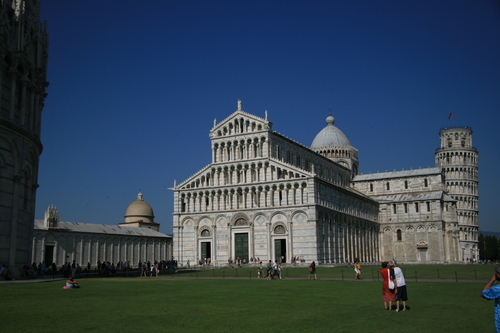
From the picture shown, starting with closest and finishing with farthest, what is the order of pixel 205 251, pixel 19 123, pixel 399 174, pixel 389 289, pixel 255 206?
pixel 389 289
pixel 19 123
pixel 255 206
pixel 205 251
pixel 399 174

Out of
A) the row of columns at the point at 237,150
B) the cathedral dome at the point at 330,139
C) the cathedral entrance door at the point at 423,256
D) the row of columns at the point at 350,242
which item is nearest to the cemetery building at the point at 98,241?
the row of columns at the point at 237,150

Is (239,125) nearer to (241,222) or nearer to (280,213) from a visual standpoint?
(241,222)

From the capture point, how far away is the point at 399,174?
100 meters

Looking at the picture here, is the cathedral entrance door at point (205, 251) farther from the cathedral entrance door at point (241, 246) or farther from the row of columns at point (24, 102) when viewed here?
the row of columns at point (24, 102)

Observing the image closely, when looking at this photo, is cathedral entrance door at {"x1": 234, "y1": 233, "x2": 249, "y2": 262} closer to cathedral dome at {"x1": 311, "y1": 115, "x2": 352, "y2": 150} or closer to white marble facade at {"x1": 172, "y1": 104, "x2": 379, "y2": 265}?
white marble facade at {"x1": 172, "y1": 104, "x2": 379, "y2": 265}

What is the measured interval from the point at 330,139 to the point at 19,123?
256 ft

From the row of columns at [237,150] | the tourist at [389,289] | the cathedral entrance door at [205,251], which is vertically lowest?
the tourist at [389,289]

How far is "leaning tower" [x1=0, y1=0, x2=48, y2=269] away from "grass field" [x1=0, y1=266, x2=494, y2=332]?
32.7 feet

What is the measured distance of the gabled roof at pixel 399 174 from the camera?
97.3 meters

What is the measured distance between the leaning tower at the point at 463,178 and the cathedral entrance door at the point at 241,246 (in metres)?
63.9

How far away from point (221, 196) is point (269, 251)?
1080 centimetres

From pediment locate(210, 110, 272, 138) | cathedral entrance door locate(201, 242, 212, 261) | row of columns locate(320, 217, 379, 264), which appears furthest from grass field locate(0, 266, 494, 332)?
cathedral entrance door locate(201, 242, 212, 261)

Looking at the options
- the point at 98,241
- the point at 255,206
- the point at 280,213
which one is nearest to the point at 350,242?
the point at 280,213

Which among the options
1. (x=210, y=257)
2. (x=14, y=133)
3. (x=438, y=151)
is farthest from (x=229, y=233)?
(x=438, y=151)
